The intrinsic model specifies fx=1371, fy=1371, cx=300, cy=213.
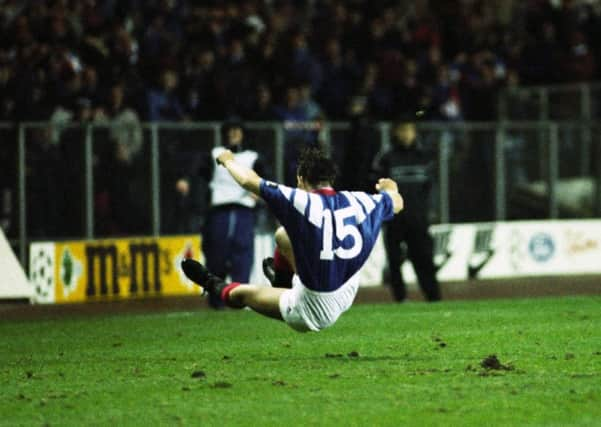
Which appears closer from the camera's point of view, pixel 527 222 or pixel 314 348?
pixel 314 348

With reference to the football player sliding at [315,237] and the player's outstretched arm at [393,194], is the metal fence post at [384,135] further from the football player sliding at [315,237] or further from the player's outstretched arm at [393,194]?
the football player sliding at [315,237]

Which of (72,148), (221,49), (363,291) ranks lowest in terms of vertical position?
(363,291)

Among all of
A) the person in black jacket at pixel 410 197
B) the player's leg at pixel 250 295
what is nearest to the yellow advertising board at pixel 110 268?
the person in black jacket at pixel 410 197

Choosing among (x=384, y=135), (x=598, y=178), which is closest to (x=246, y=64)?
(x=384, y=135)

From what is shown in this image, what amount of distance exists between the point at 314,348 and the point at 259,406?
121 inches

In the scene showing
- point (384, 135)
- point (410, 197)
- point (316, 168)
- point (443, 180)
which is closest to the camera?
point (316, 168)

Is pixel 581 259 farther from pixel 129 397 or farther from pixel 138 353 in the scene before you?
pixel 129 397

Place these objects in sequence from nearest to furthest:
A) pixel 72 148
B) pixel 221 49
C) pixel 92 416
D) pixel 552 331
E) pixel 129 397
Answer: pixel 92 416 < pixel 129 397 < pixel 552 331 < pixel 72 148 < pixel 221 49

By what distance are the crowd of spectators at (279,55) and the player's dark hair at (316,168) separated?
358 inches

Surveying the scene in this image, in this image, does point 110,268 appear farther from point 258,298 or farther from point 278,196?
point 278,196

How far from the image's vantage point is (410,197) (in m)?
15.6

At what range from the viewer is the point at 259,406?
308 inches

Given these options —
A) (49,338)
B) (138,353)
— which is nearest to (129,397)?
(138,353)

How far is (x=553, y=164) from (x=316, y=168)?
529 inches
